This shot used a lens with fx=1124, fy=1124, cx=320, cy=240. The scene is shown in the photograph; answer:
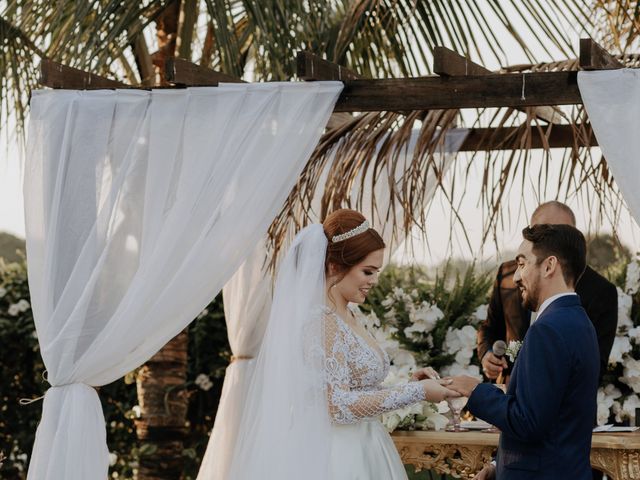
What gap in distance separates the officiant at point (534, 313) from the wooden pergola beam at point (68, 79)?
2.00 m

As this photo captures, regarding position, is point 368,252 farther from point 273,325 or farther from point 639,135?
point 639,135

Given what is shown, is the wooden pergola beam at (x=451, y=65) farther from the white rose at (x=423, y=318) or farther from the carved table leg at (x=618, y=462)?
the white rose at (x=423, y=318)

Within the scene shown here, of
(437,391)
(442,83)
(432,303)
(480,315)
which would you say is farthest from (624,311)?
(437,391)

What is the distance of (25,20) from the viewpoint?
6.93 meters

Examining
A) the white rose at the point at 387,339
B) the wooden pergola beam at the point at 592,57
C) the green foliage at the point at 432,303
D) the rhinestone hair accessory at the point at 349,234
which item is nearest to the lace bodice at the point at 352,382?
the rhinestone hair accessory at the point at 349,234

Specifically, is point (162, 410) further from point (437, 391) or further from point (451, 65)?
point (451, 65)

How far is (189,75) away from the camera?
14.7 ft

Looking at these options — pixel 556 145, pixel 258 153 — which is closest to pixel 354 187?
pixel 556 145


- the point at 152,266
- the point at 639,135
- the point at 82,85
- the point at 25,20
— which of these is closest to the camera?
the point at 639,135

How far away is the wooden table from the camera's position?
171 inches

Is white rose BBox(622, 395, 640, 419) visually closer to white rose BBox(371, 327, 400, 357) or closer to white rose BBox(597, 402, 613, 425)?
white rose BBox(597, 402, 613, 425)

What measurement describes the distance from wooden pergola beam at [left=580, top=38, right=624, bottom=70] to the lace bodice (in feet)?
4.23

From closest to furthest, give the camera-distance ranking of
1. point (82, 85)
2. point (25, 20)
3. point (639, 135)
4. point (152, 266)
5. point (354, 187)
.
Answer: point (639, 135) < point (152, 266) < point (82, 85) < point (354, 187) < point (25, 20)

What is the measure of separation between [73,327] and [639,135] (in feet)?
7.38
